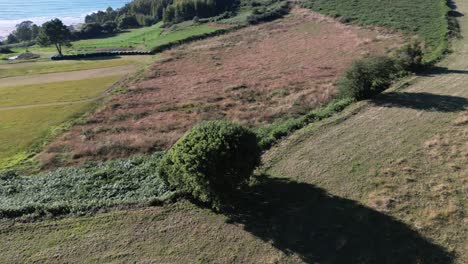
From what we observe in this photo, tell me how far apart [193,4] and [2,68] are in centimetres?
5671

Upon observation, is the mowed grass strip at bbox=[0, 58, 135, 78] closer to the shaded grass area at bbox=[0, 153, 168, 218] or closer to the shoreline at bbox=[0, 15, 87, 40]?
the shaded grass area at bbox=[0, 153, 168, 218]

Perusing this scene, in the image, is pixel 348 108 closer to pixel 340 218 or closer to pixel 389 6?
pixel 340 218

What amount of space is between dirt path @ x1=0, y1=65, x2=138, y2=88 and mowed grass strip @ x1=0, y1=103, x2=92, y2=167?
1669 centimetres

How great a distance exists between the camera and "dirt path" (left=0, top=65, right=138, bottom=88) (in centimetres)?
5594

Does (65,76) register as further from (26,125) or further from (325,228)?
(325,228)

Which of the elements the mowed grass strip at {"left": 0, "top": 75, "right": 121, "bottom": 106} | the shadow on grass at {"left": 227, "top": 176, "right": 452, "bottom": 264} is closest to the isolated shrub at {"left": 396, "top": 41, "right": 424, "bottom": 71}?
the shadow on grass at {"left": 227, "top": 176, "right": 452, "bottom": 264}

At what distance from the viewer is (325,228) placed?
47.8 ft

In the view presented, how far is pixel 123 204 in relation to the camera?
17.6 m

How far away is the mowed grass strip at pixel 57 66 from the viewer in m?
64.7

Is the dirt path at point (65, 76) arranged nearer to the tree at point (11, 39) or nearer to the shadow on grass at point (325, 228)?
the shadow on grass at point (325, 228)

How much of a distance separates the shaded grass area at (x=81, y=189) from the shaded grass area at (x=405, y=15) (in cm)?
3005

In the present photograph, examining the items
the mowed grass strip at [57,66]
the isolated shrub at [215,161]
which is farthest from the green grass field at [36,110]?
the isolated shrub at [215,161]

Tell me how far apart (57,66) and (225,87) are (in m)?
43.8

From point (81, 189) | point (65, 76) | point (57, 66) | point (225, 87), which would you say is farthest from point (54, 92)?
point (81, 189)
